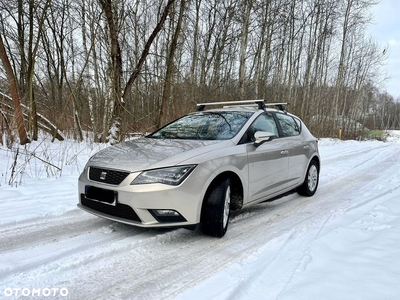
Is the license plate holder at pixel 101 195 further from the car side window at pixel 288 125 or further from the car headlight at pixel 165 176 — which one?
the car side window at pixel 288 125

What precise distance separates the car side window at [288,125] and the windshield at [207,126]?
937 millimetres

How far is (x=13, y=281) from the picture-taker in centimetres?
232

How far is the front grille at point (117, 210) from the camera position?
117 inches

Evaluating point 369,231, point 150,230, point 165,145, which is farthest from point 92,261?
point 369,231

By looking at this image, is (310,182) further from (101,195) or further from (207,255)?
(101,195)

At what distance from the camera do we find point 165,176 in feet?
9.76

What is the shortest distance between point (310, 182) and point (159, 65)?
16.4 m

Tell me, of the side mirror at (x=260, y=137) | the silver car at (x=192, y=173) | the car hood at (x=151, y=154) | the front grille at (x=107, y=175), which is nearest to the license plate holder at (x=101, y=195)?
the silver car at (x=192, y=173)

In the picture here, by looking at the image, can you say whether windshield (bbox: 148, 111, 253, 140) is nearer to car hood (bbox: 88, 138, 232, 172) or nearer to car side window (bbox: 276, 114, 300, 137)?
car hood (bbox: 88, 138, 232, 172)

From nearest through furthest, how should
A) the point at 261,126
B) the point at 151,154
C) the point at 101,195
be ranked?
the point at 101,195
the point at 151,154
the point at 261,126

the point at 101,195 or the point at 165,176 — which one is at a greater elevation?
the point at 165,176

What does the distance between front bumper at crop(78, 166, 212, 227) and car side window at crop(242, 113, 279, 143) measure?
3.50 ft

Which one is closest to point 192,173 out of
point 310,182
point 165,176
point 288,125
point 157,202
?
point 165,176

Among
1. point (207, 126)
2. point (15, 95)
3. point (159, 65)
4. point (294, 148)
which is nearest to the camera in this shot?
point (207, 126)
